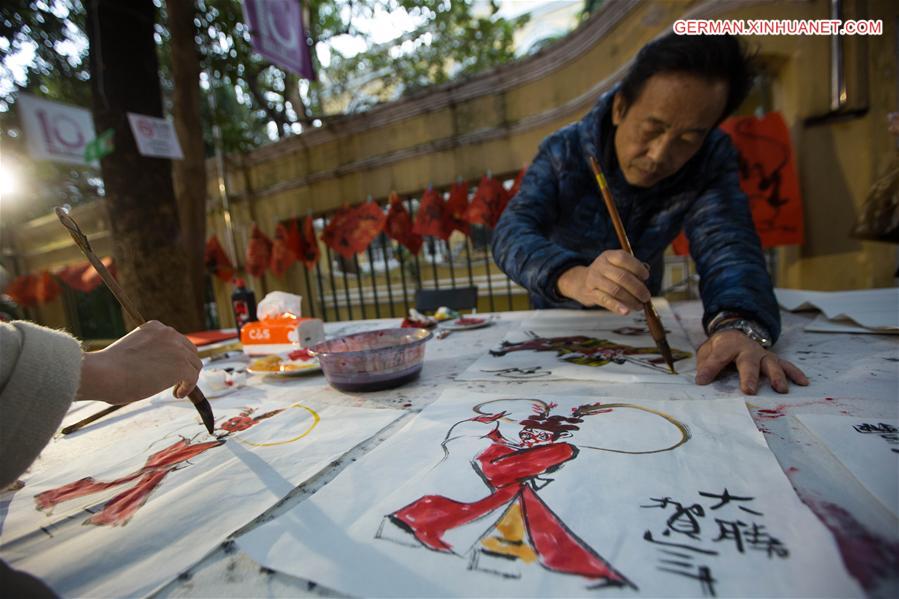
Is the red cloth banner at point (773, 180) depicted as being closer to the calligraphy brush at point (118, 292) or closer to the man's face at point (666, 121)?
the man's face at point (666, 121)

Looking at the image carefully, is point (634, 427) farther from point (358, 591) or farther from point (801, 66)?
point (801, 66)

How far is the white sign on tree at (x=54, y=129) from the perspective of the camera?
3.12 meters

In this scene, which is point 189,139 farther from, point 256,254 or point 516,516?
point 516,516

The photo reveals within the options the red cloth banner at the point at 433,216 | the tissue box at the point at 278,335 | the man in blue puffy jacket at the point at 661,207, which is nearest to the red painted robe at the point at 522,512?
the man in blue puffy jacket at the point at 661,207

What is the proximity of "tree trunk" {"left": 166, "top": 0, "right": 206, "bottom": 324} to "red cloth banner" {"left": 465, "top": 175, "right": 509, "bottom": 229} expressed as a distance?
2395mm

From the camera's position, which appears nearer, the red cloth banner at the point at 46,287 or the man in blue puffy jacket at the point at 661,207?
the man in blue puffy jacket at the point at 661,207

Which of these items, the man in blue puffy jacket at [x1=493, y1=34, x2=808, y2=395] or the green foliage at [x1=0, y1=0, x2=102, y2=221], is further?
the green foliage at [x1=0, y1=0, x2=102, y2=221]

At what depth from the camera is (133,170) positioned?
2.79 metres

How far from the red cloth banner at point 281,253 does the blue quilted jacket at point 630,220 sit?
151 inches

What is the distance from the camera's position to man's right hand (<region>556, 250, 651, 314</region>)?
82cm

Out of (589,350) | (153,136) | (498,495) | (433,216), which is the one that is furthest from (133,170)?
(498,495)

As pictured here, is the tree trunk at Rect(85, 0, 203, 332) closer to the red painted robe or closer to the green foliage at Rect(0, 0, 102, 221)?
the green foliage at Rect(0, 0, 102, 221)
